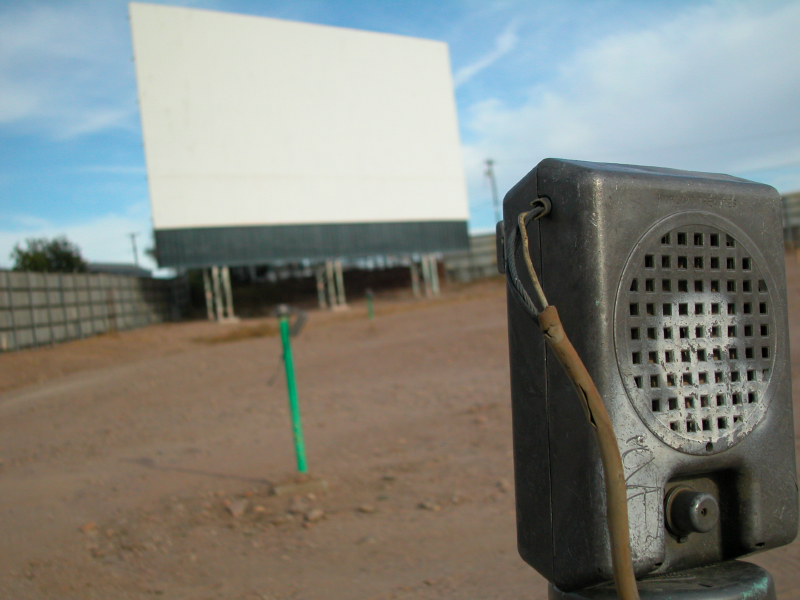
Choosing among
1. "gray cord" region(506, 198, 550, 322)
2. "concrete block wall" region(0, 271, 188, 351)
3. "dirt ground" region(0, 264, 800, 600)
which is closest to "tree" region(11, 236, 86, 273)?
"concrete block wall" region(0, 271, 188, 351)

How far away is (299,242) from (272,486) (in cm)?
1925

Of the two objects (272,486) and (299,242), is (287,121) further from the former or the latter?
(272,486)

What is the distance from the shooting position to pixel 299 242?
23.2m

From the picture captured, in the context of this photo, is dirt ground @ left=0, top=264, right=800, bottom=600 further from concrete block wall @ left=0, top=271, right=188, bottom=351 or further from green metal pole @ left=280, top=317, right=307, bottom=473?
concrete block wall @ left=0, top=271, right=188, bottom=351

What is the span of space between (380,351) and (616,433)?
9.80 meters

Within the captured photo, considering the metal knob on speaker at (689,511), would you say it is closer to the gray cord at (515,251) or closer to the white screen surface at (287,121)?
the gray cord at (515,251)

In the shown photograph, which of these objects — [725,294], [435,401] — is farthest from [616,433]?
[435,401]

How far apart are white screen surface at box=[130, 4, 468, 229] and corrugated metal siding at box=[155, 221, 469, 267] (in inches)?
12.9

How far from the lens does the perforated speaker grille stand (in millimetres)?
965

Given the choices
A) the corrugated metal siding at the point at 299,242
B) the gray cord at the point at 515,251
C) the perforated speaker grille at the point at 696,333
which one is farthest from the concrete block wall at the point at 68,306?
the perforated speaker grille at the point at 696,333

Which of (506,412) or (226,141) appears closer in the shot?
(506,412)

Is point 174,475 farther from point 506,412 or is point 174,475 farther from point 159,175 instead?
point 159,175

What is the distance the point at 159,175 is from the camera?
67.8 feet

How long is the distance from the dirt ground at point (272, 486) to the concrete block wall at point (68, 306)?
4.47 meters
